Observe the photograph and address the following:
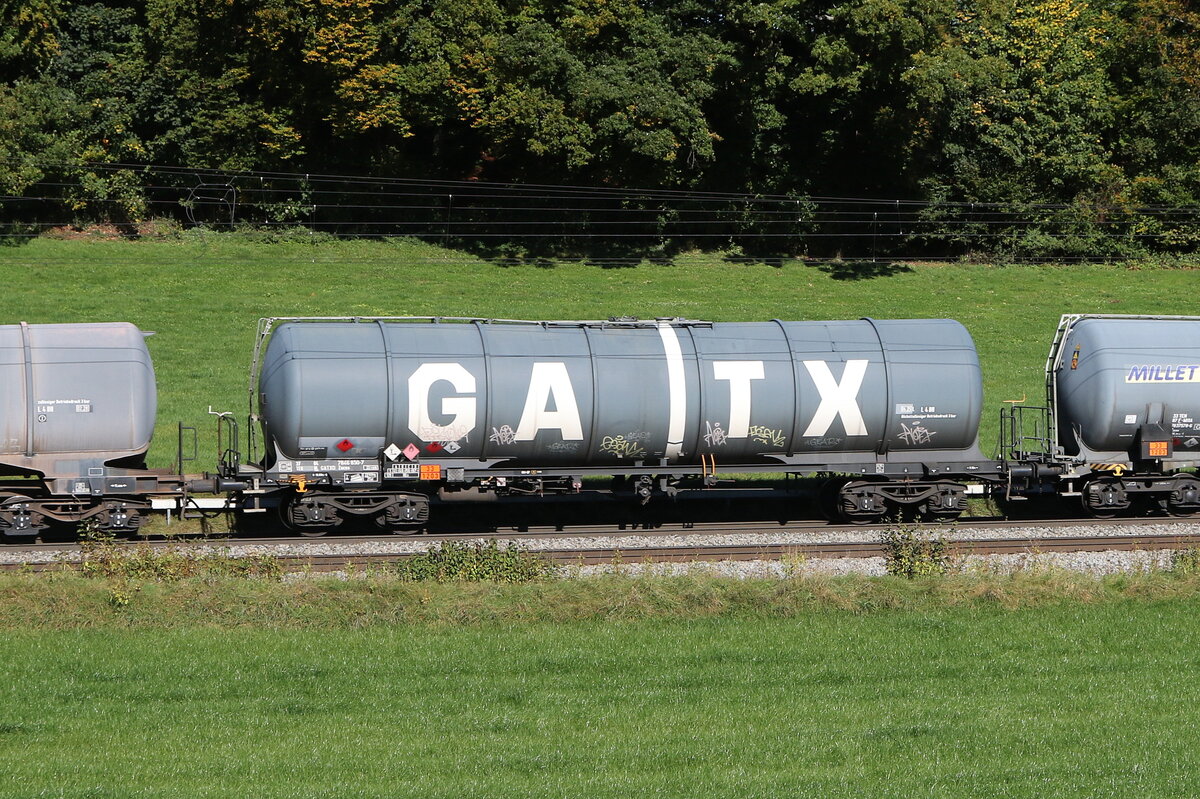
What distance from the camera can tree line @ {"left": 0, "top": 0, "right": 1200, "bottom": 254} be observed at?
159 ft

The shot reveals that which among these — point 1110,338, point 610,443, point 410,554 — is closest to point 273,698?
point 410,554

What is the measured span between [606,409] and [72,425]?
9.40 metres

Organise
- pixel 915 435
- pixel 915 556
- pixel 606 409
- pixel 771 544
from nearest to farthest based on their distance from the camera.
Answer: pixel 915 556, pixel 771 544, pixel 606 409, pixel 915 435

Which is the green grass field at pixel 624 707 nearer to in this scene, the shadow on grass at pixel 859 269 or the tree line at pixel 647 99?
the shadow on grass at pixel 859 269

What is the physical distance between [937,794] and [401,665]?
6998mm

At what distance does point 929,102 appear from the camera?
165 feet

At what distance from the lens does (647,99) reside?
48.4 m

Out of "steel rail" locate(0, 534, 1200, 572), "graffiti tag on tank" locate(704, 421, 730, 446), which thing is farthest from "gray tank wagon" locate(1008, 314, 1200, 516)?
"graffiti tag on tank" locate(704, 421, 730, 446)

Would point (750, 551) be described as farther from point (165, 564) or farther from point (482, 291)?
point (482, 291)

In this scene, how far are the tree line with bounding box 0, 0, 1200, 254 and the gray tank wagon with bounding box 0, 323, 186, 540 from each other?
27.6 metres

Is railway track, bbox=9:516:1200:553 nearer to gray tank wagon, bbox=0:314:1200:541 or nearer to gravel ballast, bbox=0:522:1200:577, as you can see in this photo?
gravel ballast, bbox=0:522:1200:577

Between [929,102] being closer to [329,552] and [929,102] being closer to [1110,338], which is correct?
[1110,338]

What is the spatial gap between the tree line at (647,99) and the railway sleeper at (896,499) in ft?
85.7

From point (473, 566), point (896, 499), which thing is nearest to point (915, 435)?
point (896, 499)
